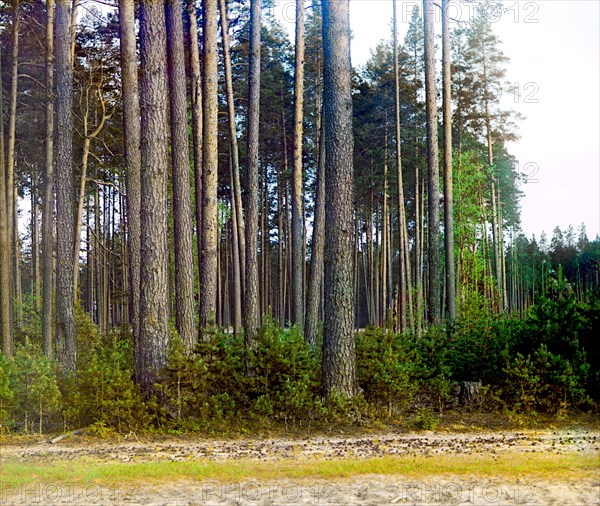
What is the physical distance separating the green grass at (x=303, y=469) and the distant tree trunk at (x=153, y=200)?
267cm

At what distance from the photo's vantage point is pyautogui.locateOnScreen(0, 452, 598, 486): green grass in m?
7.53

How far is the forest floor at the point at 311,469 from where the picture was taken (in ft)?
22.4

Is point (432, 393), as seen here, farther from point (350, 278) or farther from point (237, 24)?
point (237, 24)

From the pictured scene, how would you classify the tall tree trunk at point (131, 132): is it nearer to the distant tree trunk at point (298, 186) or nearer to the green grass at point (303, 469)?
the green grass at point (303, 469)

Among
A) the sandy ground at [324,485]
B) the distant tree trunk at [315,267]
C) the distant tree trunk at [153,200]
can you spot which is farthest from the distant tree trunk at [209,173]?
the sandy ground at [324,485]

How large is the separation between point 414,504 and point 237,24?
67.2 feet

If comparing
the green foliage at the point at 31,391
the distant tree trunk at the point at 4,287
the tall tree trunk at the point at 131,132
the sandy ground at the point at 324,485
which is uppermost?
the tall tree trunk at the point at 131,132

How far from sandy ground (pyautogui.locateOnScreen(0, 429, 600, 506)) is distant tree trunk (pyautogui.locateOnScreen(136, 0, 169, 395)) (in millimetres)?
1785

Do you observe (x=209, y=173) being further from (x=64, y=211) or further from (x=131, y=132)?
(x=64, y=211)

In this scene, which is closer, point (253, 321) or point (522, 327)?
point (522, 327)

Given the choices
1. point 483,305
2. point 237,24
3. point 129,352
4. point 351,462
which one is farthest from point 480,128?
point 351,462

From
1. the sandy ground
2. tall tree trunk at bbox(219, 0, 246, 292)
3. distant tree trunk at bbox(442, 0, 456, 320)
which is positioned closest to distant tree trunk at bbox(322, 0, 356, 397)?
the sandy ground

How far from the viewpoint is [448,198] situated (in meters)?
18.0

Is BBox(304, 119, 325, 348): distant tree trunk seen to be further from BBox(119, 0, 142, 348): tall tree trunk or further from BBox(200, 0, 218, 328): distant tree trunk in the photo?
BBox(119, 0, 142, 348): tall tree trunk
